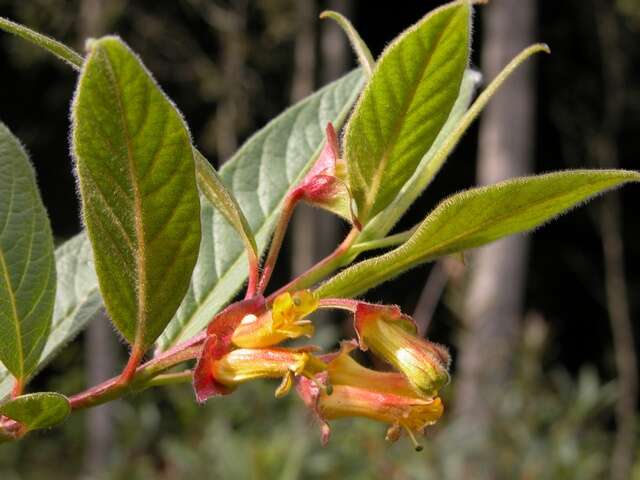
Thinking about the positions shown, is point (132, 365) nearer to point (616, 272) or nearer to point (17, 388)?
point (17, 388)

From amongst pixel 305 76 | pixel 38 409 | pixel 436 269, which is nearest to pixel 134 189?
pixel 38 409

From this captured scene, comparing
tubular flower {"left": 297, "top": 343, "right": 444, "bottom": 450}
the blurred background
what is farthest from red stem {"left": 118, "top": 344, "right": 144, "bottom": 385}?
the blurred background

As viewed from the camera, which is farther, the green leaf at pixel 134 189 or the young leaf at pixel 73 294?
the young leaf at pixel 73 294

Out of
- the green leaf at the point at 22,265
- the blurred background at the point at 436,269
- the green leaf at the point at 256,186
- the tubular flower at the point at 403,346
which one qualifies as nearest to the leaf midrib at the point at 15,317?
the green leaf at the point at 22,265

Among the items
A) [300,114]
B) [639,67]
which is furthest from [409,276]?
[300,114]

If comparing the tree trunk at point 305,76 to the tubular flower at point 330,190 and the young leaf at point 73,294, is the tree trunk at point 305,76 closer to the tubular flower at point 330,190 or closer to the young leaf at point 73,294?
the young leaf at point 73,294

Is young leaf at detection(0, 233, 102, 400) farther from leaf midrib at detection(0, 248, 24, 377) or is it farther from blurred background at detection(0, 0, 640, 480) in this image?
blurred background at detection(0, 0, 640, 480)
